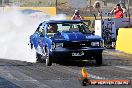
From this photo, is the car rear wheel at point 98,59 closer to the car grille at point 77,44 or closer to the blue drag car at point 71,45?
the blue drag car at point 71,45

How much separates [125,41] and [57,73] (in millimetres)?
8835

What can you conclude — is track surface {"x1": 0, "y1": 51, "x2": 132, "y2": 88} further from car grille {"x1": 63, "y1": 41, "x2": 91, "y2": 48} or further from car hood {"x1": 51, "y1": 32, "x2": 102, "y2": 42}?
car hood {"x1": 51, "y1": 32, "x2": 102, "y2": 42}

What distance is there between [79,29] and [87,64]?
1216mm

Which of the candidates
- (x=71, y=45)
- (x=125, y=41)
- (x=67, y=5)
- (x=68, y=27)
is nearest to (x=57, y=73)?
(x=71, y=45)

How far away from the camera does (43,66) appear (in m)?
15.6

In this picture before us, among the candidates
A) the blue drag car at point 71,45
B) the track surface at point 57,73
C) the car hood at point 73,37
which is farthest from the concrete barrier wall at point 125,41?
the car hood at point 73,37

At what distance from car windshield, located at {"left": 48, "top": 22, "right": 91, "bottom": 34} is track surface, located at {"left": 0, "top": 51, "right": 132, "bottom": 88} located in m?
1.12

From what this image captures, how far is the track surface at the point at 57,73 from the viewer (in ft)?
36.7

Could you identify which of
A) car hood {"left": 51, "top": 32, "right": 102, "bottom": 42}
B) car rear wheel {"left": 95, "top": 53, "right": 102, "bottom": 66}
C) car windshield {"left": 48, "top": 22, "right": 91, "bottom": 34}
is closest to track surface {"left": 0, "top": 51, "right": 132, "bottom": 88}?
car rear wheel {"left": 95, "top": 53, "right": 102, "bottom": 66}

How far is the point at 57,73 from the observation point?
13445 mm

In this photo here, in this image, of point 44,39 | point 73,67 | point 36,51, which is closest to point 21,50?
point 36,51

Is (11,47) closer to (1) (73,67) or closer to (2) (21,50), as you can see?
(2) (21,50)

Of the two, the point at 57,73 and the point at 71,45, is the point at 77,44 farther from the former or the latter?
the point at 57,73

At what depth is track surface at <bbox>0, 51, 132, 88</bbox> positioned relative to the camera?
11.2m
